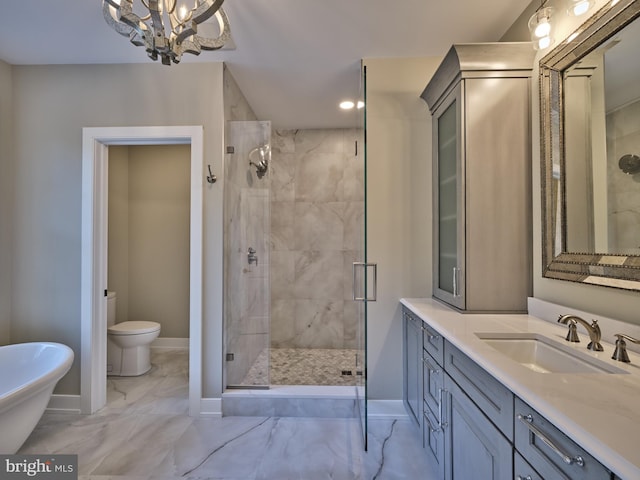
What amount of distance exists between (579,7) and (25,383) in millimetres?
3443

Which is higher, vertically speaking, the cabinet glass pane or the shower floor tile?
the cabinet glass pane

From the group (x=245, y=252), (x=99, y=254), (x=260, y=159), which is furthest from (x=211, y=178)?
(x=99, y=254)

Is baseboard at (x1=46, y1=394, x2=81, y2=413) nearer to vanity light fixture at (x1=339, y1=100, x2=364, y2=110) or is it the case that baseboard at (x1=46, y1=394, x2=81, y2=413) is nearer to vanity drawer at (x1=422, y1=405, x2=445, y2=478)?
vanity drawer at (x1=422, y1=405, x2=445, y2=478)

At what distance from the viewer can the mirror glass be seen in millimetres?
1162

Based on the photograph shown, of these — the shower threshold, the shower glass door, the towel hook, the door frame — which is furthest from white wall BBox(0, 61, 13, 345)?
the shower glass door

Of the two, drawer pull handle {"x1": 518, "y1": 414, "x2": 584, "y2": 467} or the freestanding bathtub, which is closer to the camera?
drawer pull handle {"x1": 518, "y1": 414, "x2": 584, "y2": 467}

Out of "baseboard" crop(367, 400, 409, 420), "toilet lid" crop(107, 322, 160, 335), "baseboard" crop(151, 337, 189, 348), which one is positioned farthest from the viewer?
"baseboard" crop(151, 337, 189, 348)

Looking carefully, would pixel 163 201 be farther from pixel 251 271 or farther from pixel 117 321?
pixel 251 271

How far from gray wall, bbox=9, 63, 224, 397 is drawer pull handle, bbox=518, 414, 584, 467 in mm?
2426

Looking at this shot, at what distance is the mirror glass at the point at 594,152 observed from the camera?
3.81 ft

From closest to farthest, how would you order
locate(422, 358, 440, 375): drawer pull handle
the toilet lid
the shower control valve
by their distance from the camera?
1. locate(422, 358, 440, 375): drawer pull handle
2. the shower control valve
3. the toilet lid

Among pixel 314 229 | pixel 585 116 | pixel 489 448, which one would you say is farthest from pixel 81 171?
pixel 585 116

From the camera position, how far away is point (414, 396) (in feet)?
6.62

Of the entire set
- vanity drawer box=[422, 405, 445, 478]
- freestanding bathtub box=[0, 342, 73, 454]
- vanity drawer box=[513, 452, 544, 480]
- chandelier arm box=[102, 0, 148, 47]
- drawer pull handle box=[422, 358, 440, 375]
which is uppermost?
chandelier arm box=[102, 0, 148, 47]
